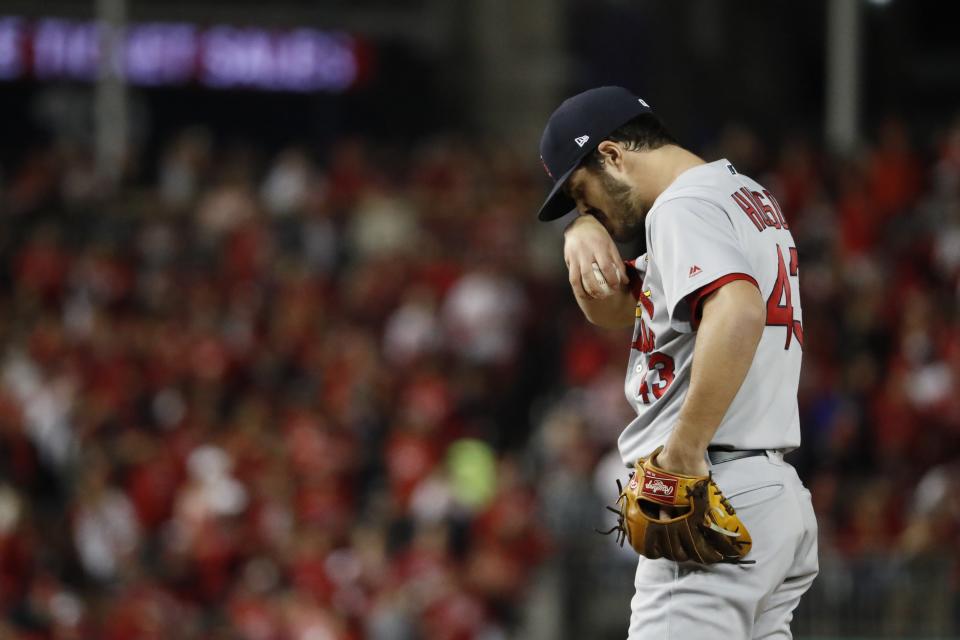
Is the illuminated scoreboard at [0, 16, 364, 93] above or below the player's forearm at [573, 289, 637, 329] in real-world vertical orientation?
above

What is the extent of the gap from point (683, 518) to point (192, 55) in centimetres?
1802

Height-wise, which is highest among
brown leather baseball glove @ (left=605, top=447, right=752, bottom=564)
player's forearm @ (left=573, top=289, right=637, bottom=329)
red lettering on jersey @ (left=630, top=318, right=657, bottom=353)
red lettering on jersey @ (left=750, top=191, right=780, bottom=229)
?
red lettering on jersey @ (left=750, top=191, right=780, bottom=229)

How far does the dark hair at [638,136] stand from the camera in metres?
3.38

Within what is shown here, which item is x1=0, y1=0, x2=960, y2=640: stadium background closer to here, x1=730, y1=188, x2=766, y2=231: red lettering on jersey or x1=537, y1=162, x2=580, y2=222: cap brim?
x1=537, y1=162, x2=580, y2=222: cap brim

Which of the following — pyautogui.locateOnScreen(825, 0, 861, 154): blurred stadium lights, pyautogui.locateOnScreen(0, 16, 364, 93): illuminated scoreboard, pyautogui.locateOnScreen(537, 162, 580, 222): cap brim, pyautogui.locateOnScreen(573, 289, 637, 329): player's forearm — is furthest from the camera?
pyautogui.locateOnScreen(0, 16, 364, 93): illuminated scoreboard

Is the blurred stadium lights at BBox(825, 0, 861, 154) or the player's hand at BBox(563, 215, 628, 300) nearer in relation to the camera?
the player's hand at BBox(563, 215, 628, 300)

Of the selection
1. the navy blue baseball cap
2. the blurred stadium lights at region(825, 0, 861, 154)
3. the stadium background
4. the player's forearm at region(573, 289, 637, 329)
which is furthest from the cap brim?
the blurred stadium lights at region(825, 0, 861, 154)

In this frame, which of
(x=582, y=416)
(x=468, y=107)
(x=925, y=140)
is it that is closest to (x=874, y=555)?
(x=582, y=416)

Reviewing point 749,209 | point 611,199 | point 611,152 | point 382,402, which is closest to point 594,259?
point 611,199

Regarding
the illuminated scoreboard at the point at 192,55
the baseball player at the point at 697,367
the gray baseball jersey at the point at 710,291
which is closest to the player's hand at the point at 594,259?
the baseball player at the point at 697,367

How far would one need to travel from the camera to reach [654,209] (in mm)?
3262

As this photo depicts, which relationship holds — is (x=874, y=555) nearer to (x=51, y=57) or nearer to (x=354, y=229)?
(x=354, y=229)

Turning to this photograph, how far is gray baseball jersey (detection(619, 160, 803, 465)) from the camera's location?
10.3ft

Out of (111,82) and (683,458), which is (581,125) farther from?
(111,82)
